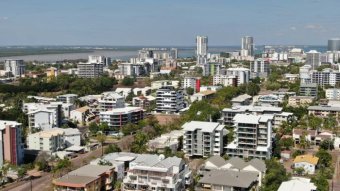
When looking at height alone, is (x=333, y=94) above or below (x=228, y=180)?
above

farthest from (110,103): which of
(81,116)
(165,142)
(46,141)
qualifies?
(165,142)

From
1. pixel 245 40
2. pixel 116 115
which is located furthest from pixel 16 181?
pixel 245 40

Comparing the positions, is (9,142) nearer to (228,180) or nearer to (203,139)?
(203,139)

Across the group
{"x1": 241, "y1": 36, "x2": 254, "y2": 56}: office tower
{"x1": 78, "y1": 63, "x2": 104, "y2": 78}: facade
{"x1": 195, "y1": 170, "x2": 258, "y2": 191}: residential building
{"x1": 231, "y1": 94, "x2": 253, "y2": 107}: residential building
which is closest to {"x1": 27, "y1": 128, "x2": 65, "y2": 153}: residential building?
{"x1": 195, "y1": 170, "x2": 258, "y2": 191}: residential building

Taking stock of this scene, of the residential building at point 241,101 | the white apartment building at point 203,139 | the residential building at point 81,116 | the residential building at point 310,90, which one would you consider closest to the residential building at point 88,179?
the white apartment building at point 203,139

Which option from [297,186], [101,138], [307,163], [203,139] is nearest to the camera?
[297,186]

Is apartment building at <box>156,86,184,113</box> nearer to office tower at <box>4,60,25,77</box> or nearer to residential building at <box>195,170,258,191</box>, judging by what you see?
residential building at <box>195,170,258,191</box>

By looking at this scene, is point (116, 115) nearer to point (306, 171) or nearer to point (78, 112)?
point (78, 112)
